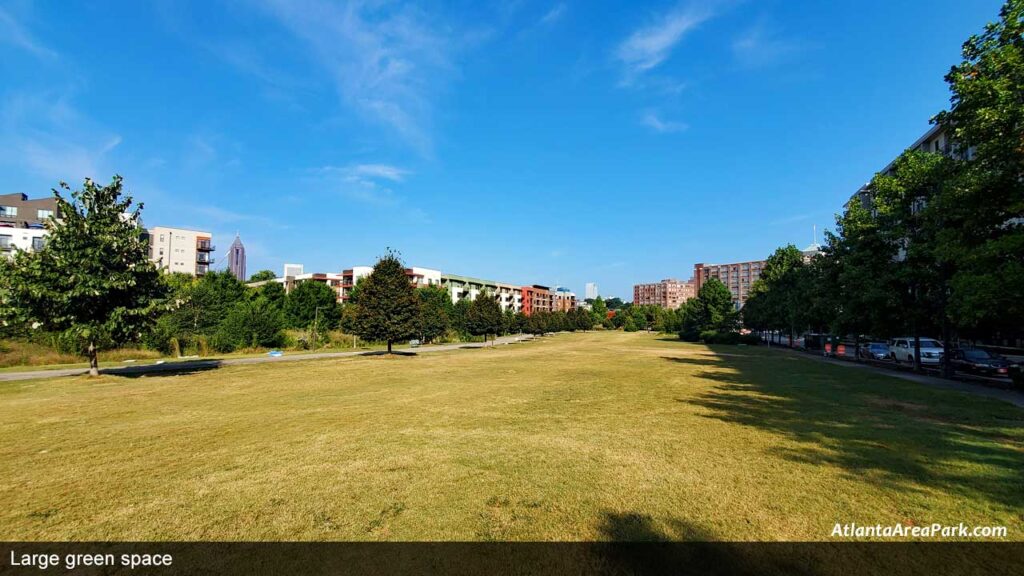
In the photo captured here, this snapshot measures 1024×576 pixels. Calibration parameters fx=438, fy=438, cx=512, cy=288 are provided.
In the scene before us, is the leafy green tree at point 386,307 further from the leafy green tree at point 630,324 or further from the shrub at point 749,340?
the leafy green tree at point 630,324

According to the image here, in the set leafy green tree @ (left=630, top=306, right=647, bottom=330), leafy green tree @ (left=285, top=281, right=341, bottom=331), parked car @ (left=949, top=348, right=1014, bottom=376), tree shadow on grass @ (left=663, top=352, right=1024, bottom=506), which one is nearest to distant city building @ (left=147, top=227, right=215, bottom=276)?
leafy green tree @ (left=285, top=281, right=341, bottom=331)

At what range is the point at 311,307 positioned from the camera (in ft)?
241

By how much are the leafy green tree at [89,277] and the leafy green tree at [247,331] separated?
27398 mm

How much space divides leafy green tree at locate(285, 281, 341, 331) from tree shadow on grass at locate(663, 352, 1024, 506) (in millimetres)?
67702

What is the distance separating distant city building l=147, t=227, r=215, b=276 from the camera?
309ft

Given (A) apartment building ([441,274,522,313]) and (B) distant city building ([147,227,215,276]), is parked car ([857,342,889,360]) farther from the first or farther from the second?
(B) distant city building ([147,227,215,276])

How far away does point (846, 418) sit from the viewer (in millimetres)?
11312

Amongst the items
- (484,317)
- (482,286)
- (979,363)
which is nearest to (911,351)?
(979,363)

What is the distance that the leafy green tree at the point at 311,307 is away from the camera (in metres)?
72.1

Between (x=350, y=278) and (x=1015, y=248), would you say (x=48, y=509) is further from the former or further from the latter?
(x=350, y=278)

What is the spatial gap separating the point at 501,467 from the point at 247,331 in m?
51.2

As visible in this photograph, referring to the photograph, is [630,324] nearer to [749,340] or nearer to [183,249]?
[749,340]

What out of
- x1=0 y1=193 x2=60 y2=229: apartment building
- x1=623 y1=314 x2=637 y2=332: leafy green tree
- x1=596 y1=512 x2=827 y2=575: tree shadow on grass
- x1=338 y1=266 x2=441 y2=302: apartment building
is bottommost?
x1=623 y1=314 x2=637 y2=332: leafy green tree

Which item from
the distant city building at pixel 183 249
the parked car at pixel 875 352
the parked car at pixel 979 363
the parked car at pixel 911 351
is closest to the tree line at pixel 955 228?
the parked car at pixel 979 363
